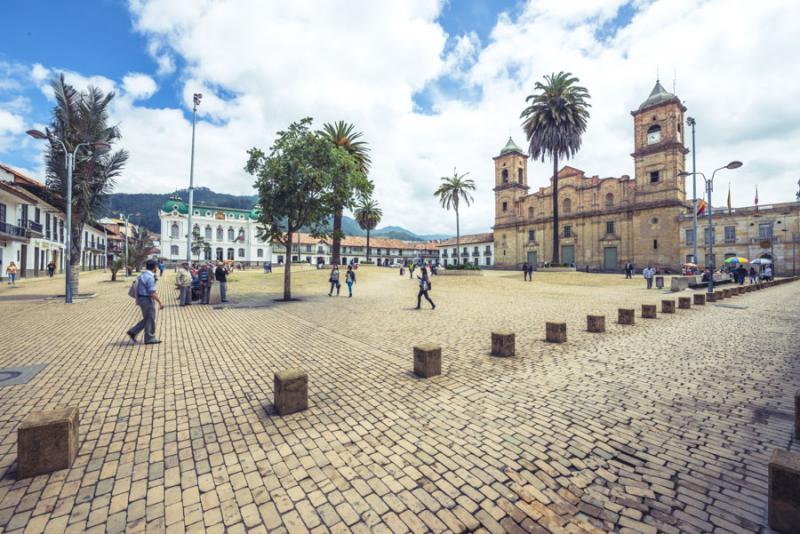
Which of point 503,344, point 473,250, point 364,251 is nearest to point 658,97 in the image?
point 473,250

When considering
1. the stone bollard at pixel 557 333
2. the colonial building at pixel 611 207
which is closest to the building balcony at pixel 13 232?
the stone bollard at pixel 557 333

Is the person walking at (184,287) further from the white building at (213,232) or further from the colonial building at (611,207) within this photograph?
the white building at (213,232)

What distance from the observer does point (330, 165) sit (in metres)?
15.1

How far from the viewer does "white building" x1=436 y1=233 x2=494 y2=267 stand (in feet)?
254

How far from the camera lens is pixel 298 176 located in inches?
569

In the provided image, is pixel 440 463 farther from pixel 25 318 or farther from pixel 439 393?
pixel 25 318

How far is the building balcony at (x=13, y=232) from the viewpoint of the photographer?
25.9m

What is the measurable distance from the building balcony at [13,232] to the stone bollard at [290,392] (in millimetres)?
35940

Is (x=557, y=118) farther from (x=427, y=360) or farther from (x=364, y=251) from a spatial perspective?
(x=364, y=251)

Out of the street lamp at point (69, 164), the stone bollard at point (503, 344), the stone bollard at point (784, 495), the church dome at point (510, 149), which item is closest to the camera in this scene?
the stone bollard at point (784, 495)

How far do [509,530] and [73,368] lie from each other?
740 cm

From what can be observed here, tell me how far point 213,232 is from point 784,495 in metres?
82.4

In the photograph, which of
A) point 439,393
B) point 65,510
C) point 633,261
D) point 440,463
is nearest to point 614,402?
point 439,393

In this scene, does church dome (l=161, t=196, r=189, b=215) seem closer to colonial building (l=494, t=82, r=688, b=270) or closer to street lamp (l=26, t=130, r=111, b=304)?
street lamp (l=26, t=130, r=111, b=304)
